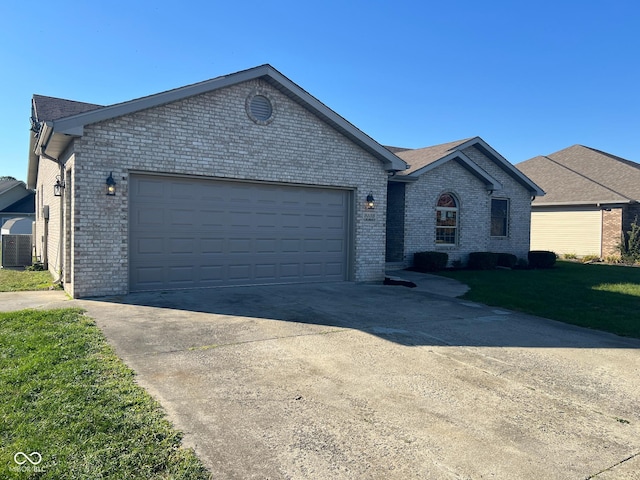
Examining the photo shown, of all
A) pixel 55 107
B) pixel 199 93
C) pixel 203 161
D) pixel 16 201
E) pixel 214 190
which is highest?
pixel 55 107

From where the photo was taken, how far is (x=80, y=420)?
3557mm

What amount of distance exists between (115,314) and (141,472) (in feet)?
17.7

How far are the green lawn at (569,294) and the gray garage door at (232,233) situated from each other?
4.04 meters

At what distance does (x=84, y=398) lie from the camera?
157 inches

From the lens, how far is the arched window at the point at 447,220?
59.0 feet

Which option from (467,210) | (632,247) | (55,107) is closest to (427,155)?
(467,210)

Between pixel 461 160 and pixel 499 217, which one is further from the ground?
pixel 461 160

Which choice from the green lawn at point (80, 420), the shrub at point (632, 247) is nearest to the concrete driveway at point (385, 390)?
the green lawn at point (80, 420)

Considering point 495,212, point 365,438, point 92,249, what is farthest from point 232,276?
point 495,212

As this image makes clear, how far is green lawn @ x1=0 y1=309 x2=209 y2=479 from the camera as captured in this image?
2938 millimetres

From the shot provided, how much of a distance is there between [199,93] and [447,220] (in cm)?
1150

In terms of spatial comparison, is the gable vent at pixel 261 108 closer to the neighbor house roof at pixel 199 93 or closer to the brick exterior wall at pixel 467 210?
the neighbor house roof at pixel 199 93

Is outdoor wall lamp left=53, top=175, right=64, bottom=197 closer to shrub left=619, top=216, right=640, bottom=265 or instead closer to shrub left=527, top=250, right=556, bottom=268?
shrub left=527, top=250, right=556, bottom=268

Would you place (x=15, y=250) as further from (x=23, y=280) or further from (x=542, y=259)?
(x=542, y=259)
